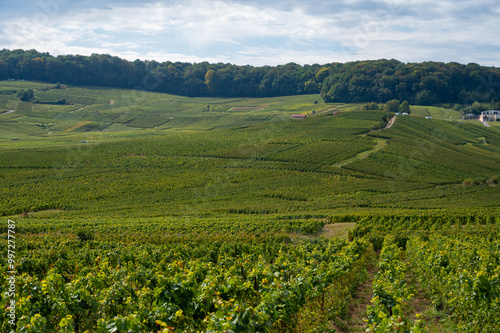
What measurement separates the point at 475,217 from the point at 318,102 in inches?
5423

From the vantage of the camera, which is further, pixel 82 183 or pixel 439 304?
pixel 82 183

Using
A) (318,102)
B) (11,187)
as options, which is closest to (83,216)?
(11,187)

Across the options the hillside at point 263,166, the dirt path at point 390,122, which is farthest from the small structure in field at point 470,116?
the dirt path at point 390,122

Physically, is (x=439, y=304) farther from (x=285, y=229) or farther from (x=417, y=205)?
(x=417, y=205)

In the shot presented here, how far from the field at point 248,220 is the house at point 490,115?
41.8ft

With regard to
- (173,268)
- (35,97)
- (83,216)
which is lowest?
(83,216)

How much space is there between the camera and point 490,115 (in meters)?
146

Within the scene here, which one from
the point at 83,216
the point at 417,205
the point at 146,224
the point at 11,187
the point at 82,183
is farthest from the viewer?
the point at 82,183

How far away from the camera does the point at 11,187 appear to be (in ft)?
225

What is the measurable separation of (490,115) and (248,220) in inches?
5338

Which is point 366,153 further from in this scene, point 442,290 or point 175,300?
point 175,300

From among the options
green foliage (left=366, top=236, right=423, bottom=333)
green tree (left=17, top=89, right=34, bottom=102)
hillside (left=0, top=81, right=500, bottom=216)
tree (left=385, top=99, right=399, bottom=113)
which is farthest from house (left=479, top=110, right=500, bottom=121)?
green tree (left=17, top=89, right=34, bottom=102)

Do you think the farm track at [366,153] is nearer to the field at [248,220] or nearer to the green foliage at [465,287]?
the field at [248,220]

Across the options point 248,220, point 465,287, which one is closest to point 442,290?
point 465,287
